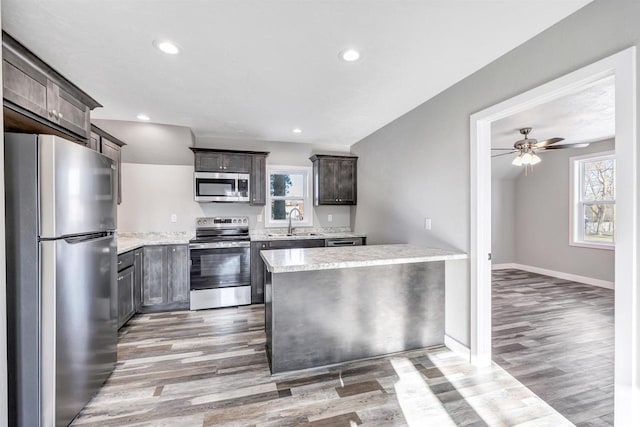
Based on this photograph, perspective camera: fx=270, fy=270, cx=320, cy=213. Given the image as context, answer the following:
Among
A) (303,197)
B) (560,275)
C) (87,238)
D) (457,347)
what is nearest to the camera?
(87,238)

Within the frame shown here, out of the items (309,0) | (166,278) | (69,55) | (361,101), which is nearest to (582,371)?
(361,101)

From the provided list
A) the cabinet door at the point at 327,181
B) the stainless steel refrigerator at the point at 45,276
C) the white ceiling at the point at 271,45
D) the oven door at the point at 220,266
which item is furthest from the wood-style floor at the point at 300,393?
the cabinet door at the point at 327,181

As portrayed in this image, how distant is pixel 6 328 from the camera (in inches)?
54.3

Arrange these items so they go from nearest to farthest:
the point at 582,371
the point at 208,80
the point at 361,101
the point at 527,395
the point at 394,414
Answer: the point at 394,414
the point at 527,395
the point at 582,371
the point at 208,80
the point at 361,101

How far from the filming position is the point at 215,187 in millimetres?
4047

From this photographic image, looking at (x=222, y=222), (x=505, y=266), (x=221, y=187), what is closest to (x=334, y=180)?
(x=221, y=187)

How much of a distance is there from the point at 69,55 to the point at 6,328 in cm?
192

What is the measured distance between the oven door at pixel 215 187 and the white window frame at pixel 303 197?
0.65 m

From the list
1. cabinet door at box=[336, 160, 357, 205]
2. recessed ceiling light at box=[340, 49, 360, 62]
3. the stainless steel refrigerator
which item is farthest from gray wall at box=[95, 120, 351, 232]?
recessed ceiling light at box=[340, 49, 360, 62]

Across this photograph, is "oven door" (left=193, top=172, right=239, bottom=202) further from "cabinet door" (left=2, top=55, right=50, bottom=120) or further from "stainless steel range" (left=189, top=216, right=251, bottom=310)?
"cabinet door" (left=2, top=55, right=50, bottom=120)

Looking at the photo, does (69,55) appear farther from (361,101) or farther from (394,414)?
(394,414)

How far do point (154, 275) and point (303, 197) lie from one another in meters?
2.56

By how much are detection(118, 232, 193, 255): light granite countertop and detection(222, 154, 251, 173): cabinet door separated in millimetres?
1195

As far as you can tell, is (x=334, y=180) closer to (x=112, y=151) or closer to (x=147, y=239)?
(x=147, y=239)
